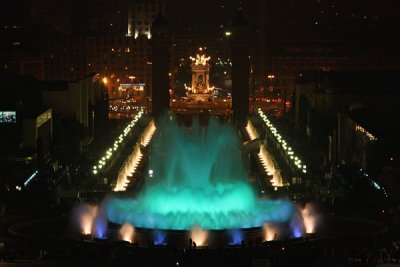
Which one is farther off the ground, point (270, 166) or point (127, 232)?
point (127, 232)

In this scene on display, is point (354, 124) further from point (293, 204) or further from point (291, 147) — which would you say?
point (293, 204)

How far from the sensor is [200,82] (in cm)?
8894

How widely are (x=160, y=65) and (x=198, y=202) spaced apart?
36806 mm

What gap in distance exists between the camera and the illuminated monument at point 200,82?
289 ft

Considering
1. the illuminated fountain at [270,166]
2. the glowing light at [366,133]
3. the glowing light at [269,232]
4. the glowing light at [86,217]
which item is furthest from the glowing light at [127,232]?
the glowing light at [366,133]

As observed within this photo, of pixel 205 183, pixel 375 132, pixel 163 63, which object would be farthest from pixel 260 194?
pixel 163 63

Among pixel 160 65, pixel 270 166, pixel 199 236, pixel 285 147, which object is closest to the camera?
pixel 199 236

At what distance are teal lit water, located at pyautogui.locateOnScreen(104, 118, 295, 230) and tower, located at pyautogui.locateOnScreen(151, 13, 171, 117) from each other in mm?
24145

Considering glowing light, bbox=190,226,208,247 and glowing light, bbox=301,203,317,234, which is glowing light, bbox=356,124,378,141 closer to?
glowing light, bbox=301,203,317,234

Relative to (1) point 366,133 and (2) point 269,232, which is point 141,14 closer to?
(1) point 366,133

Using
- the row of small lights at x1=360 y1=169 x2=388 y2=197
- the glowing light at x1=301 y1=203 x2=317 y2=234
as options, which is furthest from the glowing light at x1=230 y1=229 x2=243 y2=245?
the row of small lights at x1=360 y1=169 x2=388 y2=197

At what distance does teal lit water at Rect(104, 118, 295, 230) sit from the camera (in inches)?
1379

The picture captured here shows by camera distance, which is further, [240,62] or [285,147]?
[240,62]

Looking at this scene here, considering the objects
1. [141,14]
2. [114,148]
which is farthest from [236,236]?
[141,14]
